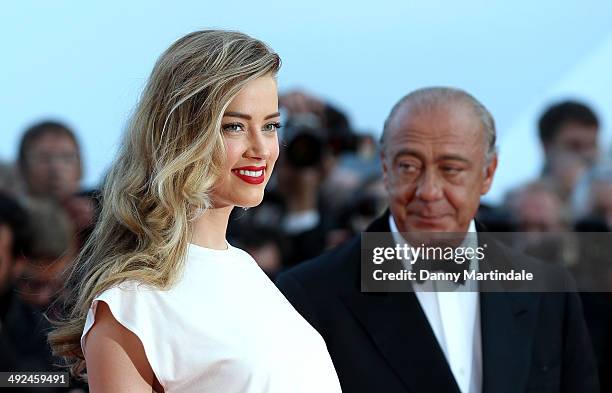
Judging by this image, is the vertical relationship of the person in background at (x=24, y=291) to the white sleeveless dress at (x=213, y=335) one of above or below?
above

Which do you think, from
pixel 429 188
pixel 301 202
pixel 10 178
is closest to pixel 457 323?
pixel 429 188

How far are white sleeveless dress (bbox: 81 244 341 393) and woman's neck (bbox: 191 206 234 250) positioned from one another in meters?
0.02

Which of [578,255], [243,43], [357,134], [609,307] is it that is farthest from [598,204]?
[243,43]

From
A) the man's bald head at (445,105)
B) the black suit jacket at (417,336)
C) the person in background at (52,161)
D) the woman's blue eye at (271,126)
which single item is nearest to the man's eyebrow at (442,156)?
the man's bald head at (445,105)

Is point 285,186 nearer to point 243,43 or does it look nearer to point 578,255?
point 578,255

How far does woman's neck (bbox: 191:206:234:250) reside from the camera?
215 cm

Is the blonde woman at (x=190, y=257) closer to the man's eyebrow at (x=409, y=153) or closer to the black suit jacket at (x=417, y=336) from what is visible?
the black suit jacket at (x=417, y=336)

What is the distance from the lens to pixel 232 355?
1.99 metres

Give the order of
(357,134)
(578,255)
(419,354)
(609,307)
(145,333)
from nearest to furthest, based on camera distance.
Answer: (145,333) < (419,354) < (609,307) < (578,255) < (357,134)

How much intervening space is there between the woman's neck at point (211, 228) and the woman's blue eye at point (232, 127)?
0.16 m

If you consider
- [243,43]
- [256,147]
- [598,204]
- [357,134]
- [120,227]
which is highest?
[357,134]

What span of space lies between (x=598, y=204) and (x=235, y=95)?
8.37 feet

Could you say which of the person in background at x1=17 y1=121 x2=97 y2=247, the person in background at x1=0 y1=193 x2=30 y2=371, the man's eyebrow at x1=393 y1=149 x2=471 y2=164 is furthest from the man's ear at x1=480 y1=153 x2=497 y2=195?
the person in background at x1=17 y1=121 x2=97 y2=247

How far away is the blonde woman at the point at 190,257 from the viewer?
199 cm
